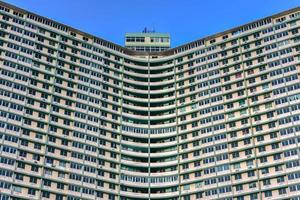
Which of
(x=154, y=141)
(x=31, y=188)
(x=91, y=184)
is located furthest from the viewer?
(x=154, y=141)

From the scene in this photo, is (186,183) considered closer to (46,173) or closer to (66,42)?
(46,173)

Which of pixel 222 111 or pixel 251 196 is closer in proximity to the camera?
pixel 251 196

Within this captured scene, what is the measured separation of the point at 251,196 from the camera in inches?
4614

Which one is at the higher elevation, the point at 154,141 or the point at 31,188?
the point at 154,141

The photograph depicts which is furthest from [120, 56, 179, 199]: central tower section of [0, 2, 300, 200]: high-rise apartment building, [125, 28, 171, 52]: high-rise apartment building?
[125, 28, 171, 52]: high-rise apartment building

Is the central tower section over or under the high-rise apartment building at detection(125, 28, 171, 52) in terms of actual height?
under

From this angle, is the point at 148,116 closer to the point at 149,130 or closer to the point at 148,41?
the point at 149,130

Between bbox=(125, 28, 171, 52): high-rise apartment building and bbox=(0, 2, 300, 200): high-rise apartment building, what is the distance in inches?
868

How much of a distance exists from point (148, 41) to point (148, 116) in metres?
38.2

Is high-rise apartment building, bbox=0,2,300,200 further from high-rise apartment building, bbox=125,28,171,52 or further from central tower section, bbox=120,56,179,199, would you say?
high-rise apartment building, bbox=125,28,171,52

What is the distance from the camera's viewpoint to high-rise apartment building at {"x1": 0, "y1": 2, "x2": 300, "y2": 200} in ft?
389

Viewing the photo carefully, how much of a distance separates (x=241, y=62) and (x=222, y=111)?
1477cm

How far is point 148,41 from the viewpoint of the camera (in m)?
174

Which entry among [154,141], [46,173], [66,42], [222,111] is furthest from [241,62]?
[46,173]
